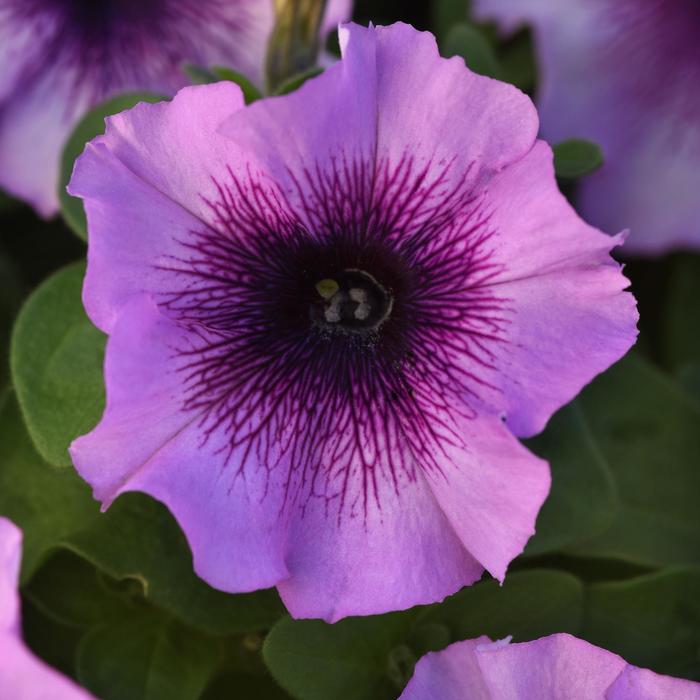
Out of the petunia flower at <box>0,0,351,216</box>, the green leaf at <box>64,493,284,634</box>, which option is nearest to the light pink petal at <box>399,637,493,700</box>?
the green leaf at <box>64,493,284,634</box>

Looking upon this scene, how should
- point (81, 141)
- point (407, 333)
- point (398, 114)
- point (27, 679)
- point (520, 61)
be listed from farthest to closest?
1. point (520, 61)
2. point (81, 141)
3. point (407, 333)
4. point (398, 114)
5. point (27, 679)

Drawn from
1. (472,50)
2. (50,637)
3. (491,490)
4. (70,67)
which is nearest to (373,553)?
(491,490)

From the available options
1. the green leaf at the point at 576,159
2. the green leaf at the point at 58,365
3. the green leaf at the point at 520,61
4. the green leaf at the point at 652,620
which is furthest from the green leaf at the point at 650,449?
the green leaf at the point at 58,365

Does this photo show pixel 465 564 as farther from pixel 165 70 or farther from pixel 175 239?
pixel 165 70

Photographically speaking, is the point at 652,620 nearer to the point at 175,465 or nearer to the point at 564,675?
the point at 564,675

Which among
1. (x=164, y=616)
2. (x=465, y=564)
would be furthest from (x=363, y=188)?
(x=164, y=616)

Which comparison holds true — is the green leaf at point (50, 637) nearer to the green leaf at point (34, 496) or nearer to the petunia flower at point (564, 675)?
the green leaf at point (34, 496)

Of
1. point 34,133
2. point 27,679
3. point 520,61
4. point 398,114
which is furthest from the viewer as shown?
point 520,61
